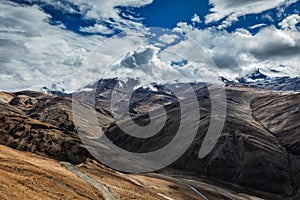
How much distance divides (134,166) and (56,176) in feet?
427

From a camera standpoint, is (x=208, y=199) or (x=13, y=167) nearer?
(x=13, y=167)

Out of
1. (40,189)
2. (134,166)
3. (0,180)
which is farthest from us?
(134,166)

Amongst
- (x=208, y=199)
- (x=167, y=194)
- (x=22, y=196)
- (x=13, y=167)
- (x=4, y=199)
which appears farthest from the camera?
(x=208, y=199)

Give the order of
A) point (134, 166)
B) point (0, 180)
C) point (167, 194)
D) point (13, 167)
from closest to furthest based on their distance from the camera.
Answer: point (0, 180) → point (13, 167) → point (167, 194) → point (134, 166)

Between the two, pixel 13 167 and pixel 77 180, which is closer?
pixel 13 167

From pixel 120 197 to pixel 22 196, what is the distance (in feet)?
83.8

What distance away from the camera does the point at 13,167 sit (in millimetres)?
61469

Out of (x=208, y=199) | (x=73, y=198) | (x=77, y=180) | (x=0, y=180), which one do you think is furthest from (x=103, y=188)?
(x=208, y=199)

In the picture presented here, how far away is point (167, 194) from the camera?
324ft

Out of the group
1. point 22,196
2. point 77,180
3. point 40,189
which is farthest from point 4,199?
point 77,180

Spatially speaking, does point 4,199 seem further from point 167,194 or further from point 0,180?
point 167,194

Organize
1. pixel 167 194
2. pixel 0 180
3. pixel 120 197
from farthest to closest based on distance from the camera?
pixel 167 194
pixel 120 197
pixel 0 180

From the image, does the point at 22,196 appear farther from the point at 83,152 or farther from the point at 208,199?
the point at 83,152

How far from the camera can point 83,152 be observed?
194375 millimetres
